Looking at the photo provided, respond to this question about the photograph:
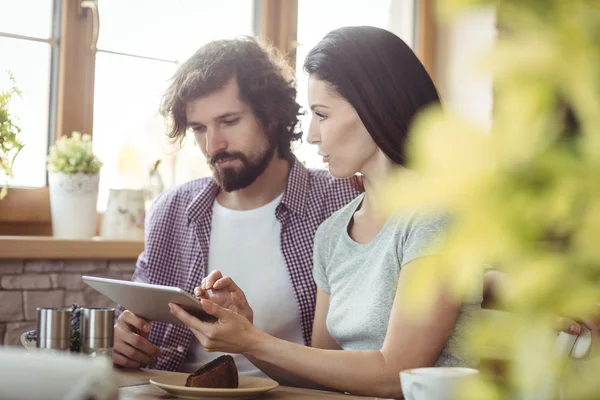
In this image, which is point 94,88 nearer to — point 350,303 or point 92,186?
point 92,186

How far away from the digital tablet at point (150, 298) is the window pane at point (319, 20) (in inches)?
53.1

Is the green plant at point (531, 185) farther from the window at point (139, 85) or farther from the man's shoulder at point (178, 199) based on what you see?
the window at point (139, 85)

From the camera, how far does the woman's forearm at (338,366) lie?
5.14 ft

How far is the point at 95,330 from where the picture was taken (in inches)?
54.5

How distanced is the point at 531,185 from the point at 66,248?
211 cm

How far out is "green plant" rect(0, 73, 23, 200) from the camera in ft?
7.36

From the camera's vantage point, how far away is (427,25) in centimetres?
360

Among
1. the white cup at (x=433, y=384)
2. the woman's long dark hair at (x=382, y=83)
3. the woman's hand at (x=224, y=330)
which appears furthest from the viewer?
the woman's long dark hair at (x=382, y=83)

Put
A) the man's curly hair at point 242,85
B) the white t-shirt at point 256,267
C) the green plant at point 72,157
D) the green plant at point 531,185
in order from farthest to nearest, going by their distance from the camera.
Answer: the green plant at point 72,157 → the man's curly hair at point 242,85 → the white t-shirt at point 256,267 → the green plant at point 531,185

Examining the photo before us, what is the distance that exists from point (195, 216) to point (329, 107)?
0.65 meters

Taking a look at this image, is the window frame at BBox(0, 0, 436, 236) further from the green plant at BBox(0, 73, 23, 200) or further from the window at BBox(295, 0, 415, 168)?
the window at BBox(295, 0, 415, 168)

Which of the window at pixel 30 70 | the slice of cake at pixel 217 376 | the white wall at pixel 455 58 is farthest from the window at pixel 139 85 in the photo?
the slice of cake at pixel 217 376

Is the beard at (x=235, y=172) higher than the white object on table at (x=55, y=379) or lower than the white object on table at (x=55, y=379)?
higher

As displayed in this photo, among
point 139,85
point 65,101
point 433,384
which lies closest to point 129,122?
point 139,85
